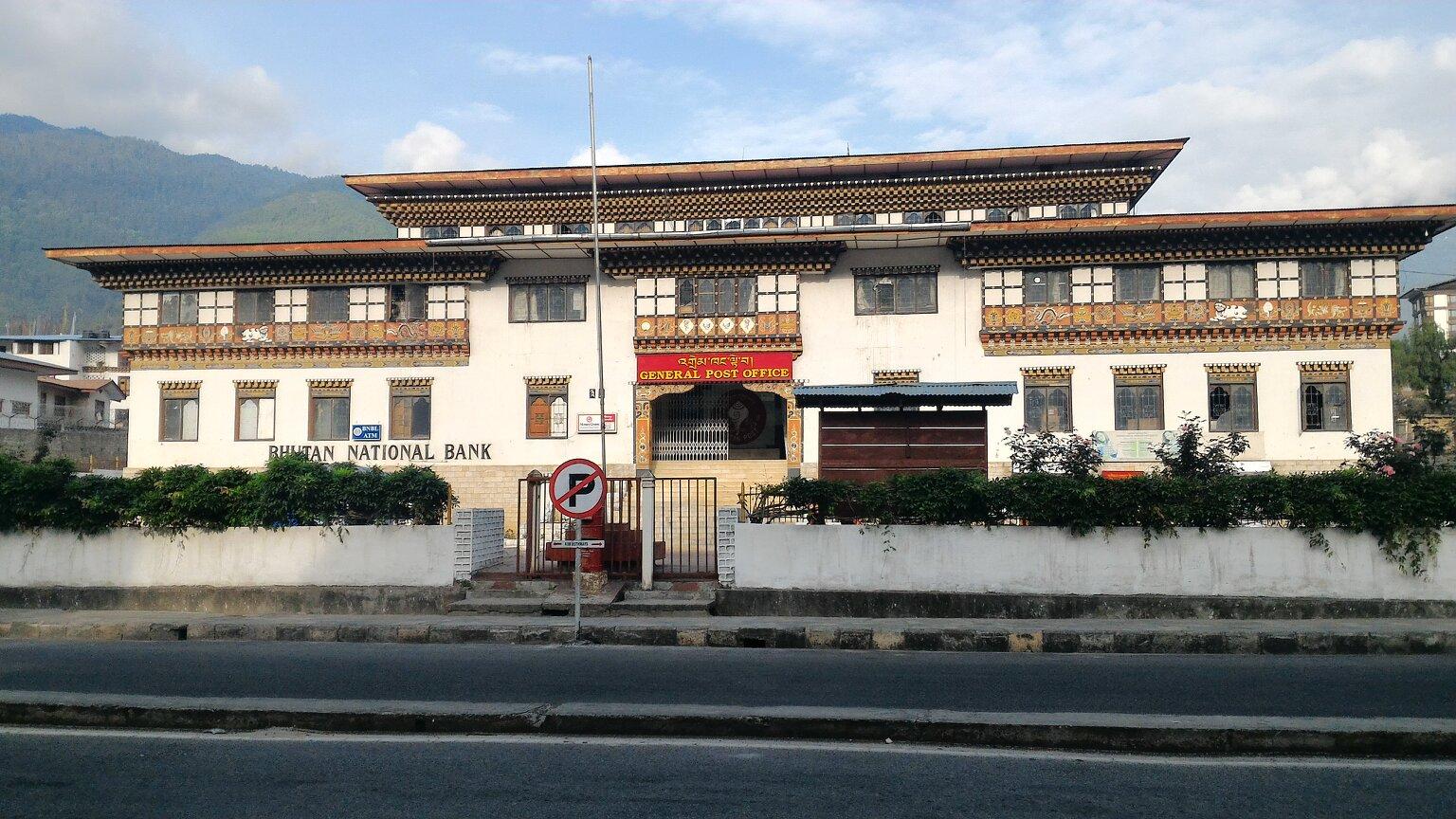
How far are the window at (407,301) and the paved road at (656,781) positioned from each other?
2588 centimetres

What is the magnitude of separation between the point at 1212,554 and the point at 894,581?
165 inches

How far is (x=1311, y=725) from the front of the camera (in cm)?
712

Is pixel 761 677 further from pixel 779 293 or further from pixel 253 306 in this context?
pixel 253 306

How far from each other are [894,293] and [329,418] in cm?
1885

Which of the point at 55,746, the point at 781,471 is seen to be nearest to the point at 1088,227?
the point at 781,471

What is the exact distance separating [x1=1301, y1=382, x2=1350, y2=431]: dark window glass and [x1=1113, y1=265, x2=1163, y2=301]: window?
518cm

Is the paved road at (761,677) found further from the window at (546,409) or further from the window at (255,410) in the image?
the window at (255,410)

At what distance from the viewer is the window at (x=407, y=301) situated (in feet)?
105

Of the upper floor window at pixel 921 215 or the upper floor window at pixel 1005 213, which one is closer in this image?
the upper floor window at pixel 1005 213

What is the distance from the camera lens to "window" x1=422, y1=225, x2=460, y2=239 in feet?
117

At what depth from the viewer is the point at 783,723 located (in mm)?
7441

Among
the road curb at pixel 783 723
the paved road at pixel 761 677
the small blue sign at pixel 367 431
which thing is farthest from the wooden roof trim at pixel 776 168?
the road curb at pixel 783 723

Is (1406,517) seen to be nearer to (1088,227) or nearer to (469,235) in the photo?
(1088,227)

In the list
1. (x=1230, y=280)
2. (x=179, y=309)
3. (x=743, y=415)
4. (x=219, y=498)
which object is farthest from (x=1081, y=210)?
(x=179, y=309)
